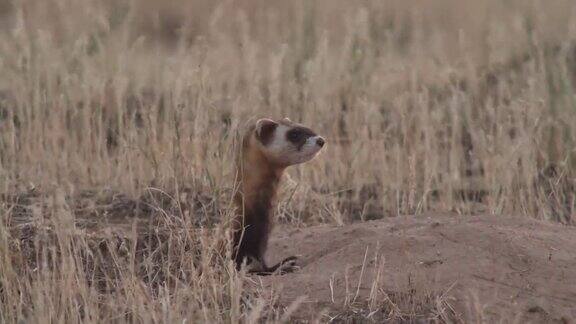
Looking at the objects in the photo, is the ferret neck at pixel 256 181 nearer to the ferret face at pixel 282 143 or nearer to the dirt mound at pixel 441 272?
the ferret face at pixel 282 143

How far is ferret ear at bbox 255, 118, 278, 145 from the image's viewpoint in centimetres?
631

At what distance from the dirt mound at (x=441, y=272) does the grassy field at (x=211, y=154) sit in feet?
1.00

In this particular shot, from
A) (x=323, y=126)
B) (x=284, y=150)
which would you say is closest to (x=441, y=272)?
(x=284, y=150)

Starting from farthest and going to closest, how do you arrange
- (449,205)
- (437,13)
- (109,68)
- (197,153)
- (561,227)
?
(437,13) < (109,68) < (449,205) < (197,153) < (561,227)

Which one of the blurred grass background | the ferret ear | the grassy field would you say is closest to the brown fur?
the ferret ear

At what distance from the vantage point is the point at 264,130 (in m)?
6.32

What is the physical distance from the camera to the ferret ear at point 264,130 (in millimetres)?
6309

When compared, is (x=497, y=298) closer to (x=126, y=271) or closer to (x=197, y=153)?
(x=126, y=271)

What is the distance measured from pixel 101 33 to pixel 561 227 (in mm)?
5766

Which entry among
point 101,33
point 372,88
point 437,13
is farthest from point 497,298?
point 437,13

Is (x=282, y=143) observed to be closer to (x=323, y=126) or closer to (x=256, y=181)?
(x=256, y=181)

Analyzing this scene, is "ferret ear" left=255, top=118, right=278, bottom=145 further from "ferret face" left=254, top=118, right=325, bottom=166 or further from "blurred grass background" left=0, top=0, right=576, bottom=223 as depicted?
"blurred grass background" left=0, top=0, right=576, bottom=223

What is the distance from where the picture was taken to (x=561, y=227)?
6.37 m

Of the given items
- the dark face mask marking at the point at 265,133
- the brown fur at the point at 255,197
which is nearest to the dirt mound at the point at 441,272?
the brown fur at the point at 255,197
